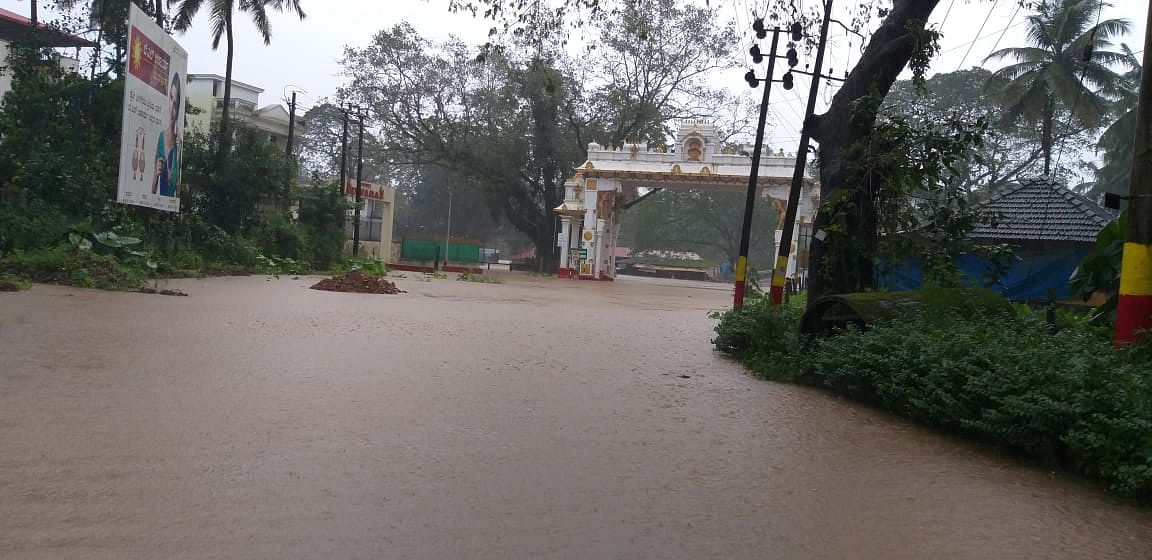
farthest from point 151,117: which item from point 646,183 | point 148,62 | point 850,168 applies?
point 646,183

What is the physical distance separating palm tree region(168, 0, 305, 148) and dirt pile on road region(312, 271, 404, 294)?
9941mm

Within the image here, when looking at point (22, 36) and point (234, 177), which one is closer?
point (22, 36)

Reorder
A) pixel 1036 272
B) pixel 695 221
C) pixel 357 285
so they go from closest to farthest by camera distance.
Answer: pixel 1036 272 → pixel 357 285 → pixel 695 221

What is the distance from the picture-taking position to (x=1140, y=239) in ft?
23.8

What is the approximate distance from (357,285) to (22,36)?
11030 mm

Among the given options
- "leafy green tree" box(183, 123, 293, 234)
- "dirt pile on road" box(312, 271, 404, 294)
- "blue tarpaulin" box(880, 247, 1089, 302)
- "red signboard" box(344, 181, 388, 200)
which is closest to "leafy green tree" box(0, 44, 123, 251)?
"dirt pile on road" box(312, 271, 404, 294)

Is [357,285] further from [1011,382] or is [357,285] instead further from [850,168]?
[1011,382]

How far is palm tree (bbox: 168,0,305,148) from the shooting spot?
95.0 feet

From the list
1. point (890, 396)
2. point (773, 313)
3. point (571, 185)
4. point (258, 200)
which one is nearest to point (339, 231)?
point (258, 200)

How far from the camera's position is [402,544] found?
12.5ft

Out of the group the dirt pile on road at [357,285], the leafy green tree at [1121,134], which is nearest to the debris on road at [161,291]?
the dirt pile on road at [357,285]

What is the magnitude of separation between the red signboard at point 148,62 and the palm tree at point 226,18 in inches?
362

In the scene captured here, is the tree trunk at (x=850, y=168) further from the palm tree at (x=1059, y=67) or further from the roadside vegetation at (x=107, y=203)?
the palm tree at (x=1059, y=67)

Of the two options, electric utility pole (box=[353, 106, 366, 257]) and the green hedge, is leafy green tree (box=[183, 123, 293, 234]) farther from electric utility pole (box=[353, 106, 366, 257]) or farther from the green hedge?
the green hedge
